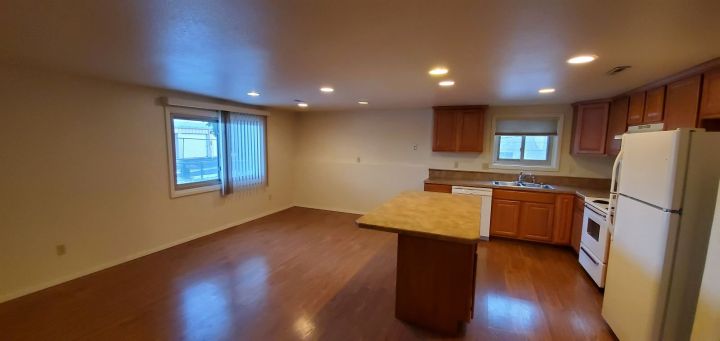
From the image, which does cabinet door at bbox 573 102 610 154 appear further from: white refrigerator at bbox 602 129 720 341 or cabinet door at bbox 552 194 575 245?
white refrigerator at bbox 602 129 720 341

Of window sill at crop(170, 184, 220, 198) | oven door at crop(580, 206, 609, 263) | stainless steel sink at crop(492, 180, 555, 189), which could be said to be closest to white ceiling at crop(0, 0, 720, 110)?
oven door at crop(580, 206, 609, 263)

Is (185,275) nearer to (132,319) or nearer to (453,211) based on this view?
(132,319)

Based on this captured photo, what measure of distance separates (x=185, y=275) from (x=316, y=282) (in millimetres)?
1428

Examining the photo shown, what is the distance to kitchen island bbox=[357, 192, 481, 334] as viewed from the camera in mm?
2068

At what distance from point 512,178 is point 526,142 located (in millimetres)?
625

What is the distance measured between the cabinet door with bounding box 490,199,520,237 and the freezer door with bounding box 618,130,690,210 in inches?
76.8

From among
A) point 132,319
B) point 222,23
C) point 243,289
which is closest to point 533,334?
point 243,289

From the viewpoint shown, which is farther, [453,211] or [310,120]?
[310,120]

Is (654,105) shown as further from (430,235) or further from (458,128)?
(430,235)

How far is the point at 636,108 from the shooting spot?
9.97 ft

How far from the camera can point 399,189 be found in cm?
535

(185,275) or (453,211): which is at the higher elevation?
(453,211)

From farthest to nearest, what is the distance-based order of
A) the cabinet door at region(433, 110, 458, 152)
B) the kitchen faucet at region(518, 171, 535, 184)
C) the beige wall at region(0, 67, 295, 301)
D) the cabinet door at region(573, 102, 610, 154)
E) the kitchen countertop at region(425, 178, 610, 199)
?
the cabinet door at region(433, 110, 458, 152)
the kitchen faucet at region(518, 171, 535, 184)
the cabinet door at region(573, 102, 610, 154)
the kitchen countertop at region(425, 178, 610, 199)
the beige wall at region(0, 67, 295, 301)

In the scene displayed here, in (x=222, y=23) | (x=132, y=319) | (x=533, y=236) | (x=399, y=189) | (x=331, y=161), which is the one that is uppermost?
(x=222, y=23)
